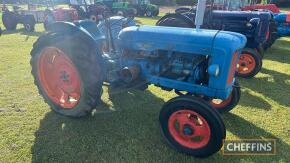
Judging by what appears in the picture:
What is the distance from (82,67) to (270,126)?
9.12 feet

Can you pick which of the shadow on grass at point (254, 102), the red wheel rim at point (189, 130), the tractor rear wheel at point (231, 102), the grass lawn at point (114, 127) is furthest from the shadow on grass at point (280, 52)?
the red wheel rim at point (189, 130)

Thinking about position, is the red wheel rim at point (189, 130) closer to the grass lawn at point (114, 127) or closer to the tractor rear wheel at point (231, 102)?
the grass lawn at point (114, 127)

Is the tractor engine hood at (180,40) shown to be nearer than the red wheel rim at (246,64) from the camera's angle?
Yes

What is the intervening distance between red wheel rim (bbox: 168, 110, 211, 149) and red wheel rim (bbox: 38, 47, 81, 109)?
4.54 feet

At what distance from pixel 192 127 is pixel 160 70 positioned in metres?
0.89

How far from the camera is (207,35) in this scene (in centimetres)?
302

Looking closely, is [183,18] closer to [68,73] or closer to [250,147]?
[68,73]

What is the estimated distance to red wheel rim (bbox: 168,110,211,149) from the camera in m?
2.94

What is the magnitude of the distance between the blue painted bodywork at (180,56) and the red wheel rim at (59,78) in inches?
15.5

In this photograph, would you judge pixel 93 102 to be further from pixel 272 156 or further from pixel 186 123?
pixel 272 156

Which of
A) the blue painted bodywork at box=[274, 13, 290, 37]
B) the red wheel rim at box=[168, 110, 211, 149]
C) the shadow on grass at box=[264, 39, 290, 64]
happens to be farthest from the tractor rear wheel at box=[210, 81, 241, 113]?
the blue painted bodywork at box=[274, 13, 290, 37]

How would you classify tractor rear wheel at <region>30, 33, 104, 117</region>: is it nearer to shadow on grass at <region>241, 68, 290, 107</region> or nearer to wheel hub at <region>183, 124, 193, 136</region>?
wheel hub at <region>183, 124, 193, 136</region>

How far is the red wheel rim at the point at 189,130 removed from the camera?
2.94 meters

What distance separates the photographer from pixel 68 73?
3.75 m
